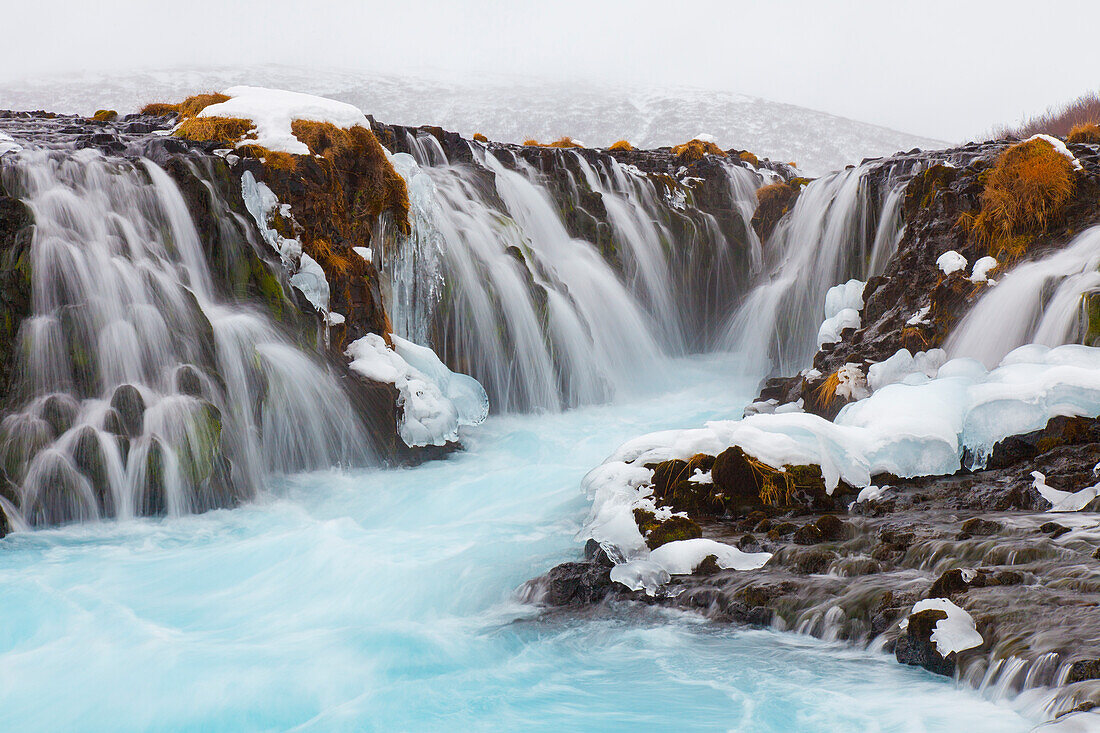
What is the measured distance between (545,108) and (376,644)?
210ft

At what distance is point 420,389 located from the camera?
9.79 meters

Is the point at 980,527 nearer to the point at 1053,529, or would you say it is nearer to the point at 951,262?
the point at 1053,529

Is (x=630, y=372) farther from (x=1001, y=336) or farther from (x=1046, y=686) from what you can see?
(x=1046, y=686)

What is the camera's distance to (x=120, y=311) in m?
8.17

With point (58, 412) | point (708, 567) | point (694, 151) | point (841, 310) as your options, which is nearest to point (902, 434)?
point (708, 567)

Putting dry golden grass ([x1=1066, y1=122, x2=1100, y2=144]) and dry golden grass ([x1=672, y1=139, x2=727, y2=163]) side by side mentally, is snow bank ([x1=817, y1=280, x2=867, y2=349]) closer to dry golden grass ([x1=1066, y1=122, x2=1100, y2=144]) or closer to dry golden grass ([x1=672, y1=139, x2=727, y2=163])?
dry golden grass ([x1=1066, y1=122, x2=1100, y2=144])

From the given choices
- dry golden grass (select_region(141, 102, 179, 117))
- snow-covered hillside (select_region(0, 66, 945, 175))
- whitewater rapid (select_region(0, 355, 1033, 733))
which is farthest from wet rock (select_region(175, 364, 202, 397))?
snow-covered hillside (select_region(0, 66, 945, 175))

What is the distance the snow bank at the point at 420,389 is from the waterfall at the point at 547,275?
1180mm

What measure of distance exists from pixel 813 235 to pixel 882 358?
546 cm

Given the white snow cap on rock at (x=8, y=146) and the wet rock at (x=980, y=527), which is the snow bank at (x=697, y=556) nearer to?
the wet rock at (x=980, y=527)

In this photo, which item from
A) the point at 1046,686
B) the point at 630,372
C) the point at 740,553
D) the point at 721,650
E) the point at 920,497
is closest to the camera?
the point at 1046,686

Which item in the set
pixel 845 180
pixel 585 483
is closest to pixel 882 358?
pixel 585 483

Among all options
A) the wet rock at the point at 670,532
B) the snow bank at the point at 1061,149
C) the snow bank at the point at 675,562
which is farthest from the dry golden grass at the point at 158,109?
the snow bank at the point at 1061,149

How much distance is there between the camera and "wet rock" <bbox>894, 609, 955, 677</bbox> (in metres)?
4.01
